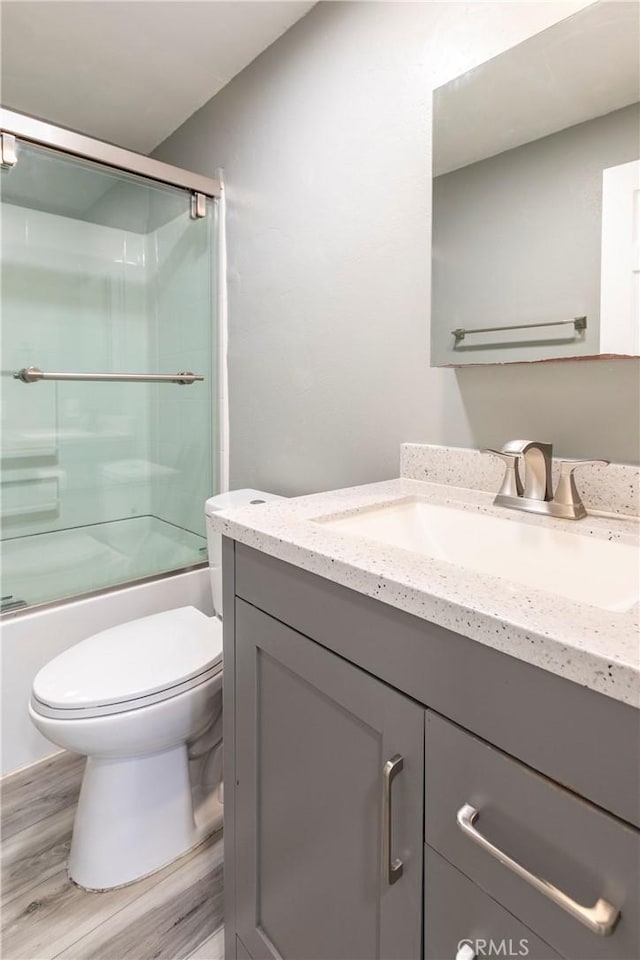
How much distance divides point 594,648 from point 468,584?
16 centimetres

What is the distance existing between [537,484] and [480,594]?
0.49 metres

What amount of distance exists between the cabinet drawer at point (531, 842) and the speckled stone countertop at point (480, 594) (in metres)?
0.07

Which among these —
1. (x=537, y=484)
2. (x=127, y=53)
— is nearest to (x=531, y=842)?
(x=537, y=484)

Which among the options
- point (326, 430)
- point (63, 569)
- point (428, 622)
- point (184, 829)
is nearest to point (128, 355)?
point (63, 569)

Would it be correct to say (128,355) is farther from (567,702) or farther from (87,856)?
(567,702)

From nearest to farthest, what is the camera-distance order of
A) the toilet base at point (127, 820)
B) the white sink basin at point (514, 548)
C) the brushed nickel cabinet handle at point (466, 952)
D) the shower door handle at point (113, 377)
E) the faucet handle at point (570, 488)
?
the brushed nickel cabinet handle at point (466, 952)
the white sink basin at point (514, 548)
the faucet handle at point (570, 488)
the toilet base at point (127, 820)
the shower door handle at point (113, 377)

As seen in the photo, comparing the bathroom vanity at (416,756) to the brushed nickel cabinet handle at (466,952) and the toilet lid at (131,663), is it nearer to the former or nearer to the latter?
the brushed nickel cabinet handle at (466,952)

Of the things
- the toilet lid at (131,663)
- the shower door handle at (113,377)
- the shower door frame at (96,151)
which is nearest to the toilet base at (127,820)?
the toilet lid at (131,663)

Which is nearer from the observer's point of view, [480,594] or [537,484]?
[480,594]

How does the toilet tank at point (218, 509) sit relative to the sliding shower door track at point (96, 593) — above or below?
above

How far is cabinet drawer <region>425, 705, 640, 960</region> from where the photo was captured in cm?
42

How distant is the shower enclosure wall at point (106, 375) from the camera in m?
1.82

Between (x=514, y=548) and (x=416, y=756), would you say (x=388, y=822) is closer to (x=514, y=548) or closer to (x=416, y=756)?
(x=416, y=756)

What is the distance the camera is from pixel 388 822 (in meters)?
0.61
